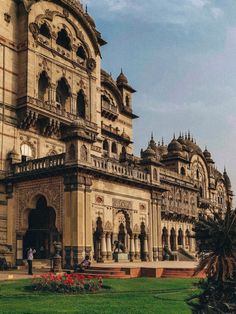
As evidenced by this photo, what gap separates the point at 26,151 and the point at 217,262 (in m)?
23.6

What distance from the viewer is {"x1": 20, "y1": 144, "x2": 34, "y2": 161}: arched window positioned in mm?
31344

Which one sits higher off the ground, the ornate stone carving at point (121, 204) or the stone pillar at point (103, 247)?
the ornate stone carving at point (121, 204)

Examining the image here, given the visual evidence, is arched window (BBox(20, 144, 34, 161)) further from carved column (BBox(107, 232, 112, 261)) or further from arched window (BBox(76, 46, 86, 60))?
arched window (BBox(76, 46, 86, 60))

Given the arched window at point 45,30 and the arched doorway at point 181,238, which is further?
the arched doorway at point 181,238

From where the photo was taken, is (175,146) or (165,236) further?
(175,146)

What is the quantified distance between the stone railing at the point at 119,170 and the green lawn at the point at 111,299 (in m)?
9.73

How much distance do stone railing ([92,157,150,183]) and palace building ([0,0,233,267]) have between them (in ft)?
0.25

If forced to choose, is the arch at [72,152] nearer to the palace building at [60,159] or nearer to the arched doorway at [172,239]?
the palace building at [60,159]

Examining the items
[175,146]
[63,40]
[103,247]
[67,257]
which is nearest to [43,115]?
[63,40]

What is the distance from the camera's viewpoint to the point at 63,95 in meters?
35.2

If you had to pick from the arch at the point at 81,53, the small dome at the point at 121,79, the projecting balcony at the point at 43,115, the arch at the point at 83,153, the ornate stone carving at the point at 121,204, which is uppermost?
the small dome at the point at 121,79

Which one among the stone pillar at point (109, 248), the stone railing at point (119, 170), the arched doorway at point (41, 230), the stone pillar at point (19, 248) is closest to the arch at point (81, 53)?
the stone railing at point (119, 170)

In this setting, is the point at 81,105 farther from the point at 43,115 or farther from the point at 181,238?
the point at 181,238

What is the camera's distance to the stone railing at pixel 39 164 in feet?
90.2
